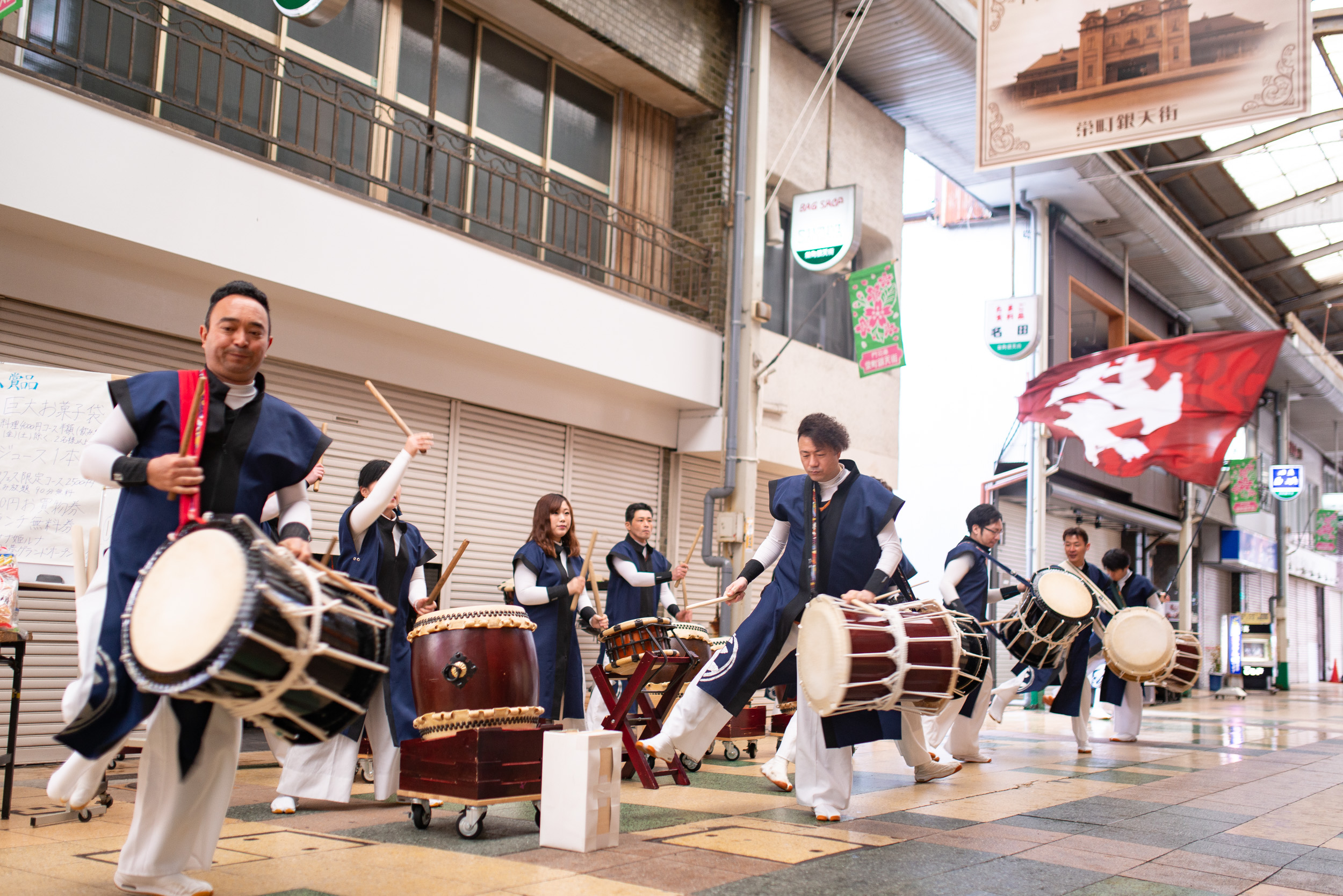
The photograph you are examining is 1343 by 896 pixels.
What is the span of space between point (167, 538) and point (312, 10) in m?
4.59

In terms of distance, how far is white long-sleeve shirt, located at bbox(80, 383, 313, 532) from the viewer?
11.1ft

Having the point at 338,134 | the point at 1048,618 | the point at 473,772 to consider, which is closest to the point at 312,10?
the point at 338,134

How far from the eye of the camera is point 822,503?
5.62 m

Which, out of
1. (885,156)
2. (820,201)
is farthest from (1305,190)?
(820,201)

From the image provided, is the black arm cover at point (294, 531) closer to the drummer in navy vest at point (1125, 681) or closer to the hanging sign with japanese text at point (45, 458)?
the hanging sign with japanese text at point (45, 458)

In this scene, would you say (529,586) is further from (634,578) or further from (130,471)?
(130,471)

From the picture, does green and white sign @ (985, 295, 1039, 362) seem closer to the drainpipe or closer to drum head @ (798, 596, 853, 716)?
the drainpipe

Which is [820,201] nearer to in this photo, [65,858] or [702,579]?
[702,579]

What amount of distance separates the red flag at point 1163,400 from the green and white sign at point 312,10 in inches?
343

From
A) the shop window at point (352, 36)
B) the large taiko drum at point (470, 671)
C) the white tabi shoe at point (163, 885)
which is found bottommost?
the white tabi shoe at point (163, 885)

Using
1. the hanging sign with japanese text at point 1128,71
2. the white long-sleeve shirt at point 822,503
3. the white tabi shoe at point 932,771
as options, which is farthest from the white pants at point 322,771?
the hanging sign with japanese text at point 1128,71

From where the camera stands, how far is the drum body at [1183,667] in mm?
9648

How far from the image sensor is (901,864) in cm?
428

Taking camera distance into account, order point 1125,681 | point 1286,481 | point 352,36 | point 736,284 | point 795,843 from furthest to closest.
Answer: point 1286,481 < point 736,284 < point 1125,681 < point 352,36 < point 795,843
